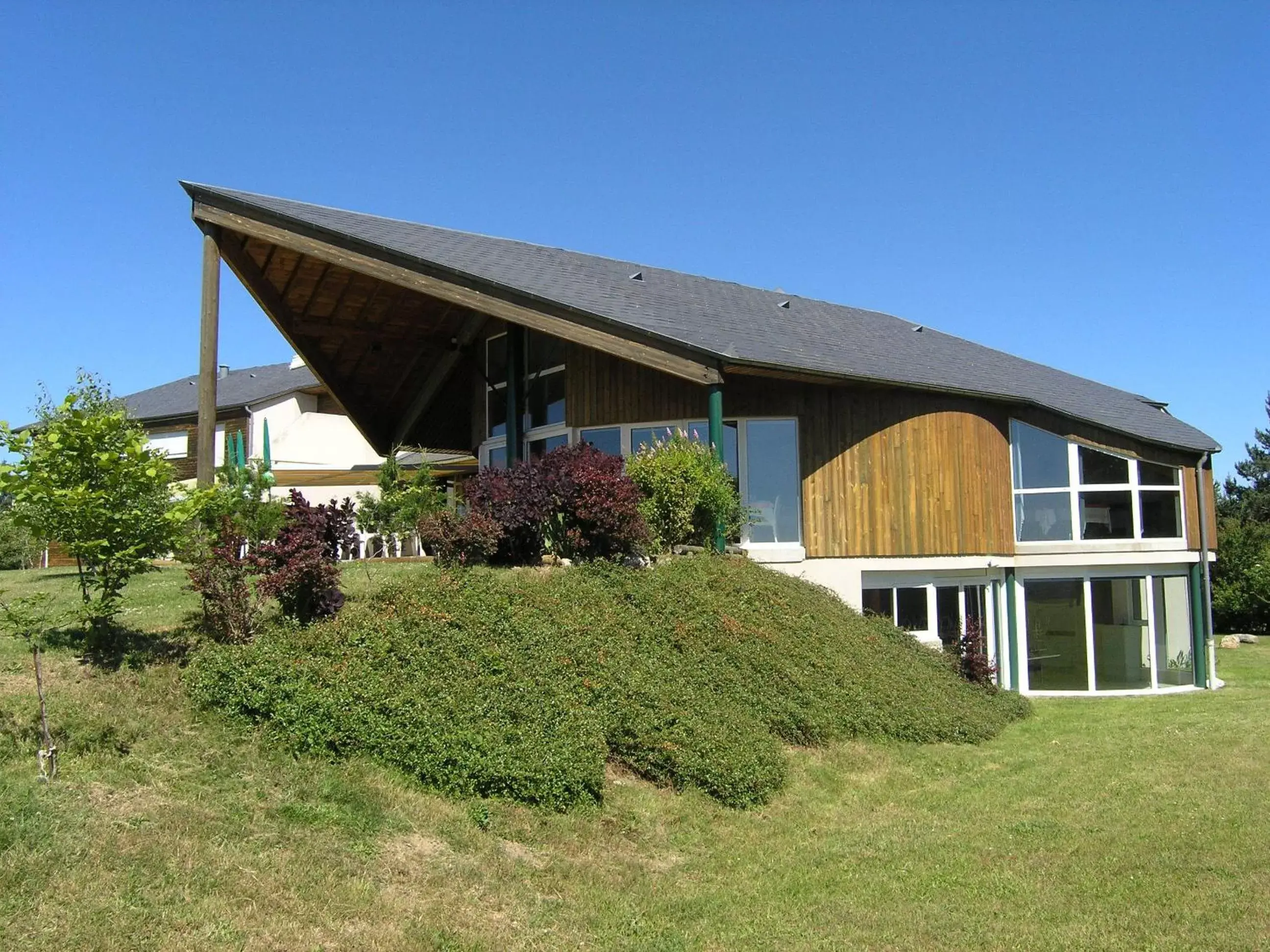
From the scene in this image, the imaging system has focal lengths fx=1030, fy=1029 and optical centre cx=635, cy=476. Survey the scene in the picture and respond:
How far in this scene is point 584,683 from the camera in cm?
1045

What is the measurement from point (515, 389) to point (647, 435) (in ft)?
11.6

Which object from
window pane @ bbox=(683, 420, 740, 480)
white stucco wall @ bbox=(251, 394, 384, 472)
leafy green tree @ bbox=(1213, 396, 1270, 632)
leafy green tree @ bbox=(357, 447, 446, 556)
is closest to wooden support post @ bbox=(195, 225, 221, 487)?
leafy green tree @ bbox=(357, 447, 446, 556)

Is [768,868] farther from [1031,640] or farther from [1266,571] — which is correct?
[1266,571]

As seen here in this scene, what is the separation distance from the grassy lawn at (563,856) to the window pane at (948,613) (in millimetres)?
6922

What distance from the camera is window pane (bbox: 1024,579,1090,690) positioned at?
18.8 metres

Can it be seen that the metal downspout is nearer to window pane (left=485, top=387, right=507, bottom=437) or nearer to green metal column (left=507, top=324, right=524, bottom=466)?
green metal column (left=507, top=324, right=524, bottom=466)

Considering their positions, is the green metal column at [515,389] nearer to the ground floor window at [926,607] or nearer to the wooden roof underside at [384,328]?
the wooden roof underside at [384,328]

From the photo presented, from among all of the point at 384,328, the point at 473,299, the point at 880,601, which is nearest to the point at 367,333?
the point at 384,328

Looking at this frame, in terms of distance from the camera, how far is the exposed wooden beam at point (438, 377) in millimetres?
21766

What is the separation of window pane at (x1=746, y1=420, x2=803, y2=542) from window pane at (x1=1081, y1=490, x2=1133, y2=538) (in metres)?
5.66

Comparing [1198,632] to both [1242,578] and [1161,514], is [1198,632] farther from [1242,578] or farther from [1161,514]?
[1242,578]

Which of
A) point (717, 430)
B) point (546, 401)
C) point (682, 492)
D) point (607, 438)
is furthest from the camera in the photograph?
point (546, 401)

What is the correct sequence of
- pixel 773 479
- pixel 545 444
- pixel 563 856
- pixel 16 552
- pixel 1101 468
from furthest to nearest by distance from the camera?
pixel 16 552, pixel 545 444, pixel 1101 468, pixel 773 479, pixel 563 856

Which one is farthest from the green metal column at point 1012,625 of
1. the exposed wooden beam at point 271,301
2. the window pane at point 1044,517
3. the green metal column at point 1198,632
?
the exposed wooden beam at point 271,301
